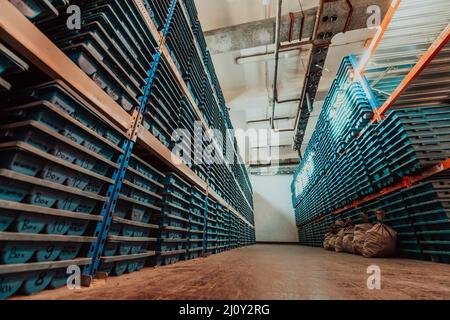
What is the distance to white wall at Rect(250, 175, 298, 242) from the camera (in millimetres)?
12727

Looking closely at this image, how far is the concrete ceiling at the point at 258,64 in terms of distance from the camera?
5.06 metres

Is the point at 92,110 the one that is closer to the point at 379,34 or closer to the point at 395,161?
the point at 395,161

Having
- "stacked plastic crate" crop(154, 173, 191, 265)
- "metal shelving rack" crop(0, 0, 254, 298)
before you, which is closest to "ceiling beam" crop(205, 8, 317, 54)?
"metal shelving rack" crop(0, 0, 254, 298)

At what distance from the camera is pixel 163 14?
2.23 meters

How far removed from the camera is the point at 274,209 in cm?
1348

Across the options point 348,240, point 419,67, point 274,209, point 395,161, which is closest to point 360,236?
point 348,240

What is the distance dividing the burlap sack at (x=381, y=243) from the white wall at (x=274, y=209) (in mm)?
10320

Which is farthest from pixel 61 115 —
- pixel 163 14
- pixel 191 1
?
pixel 191 1

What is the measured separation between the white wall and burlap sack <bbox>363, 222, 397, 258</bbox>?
10320 millimetres

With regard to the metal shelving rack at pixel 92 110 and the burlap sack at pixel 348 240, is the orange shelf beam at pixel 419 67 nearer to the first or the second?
the burlap sack at pixel 348 240

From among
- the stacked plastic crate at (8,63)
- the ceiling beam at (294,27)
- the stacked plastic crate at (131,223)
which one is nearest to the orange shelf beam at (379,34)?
the ceiling beam at (294,27)

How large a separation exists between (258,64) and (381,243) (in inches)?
241

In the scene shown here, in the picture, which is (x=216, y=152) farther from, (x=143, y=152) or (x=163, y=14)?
(x=163, y=14)
